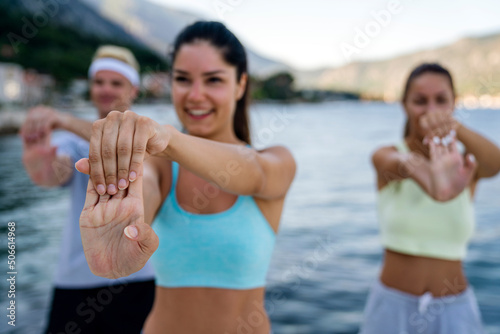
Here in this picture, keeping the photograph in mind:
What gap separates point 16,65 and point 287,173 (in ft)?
165

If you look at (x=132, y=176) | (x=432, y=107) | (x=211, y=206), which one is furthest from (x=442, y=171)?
(x=132, y=176)

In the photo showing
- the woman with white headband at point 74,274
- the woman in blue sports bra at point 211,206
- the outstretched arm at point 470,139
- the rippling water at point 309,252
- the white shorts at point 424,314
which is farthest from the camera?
the rippling water at point 309,252

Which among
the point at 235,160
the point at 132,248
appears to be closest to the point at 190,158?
the point at 235,160

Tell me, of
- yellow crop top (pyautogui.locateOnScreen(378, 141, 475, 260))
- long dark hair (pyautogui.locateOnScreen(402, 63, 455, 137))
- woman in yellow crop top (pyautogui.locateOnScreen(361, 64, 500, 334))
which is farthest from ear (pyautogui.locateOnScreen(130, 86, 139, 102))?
yellow crop top (pyautogui.locateOnScreen(378, 141, 475, 260))

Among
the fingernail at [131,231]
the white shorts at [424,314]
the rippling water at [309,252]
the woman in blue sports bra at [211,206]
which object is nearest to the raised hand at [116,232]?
the fingernail at [131,231]

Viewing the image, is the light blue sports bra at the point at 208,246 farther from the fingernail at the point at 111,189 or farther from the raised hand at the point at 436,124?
the raised hand at the point at 436,124

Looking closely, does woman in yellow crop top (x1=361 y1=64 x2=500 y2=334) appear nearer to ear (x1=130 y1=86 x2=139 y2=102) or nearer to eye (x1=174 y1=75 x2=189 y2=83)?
eye (x1=174 y1=75 x2=189 y2=83)

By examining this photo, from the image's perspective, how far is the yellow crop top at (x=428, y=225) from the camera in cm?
302

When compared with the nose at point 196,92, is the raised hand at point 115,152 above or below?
below

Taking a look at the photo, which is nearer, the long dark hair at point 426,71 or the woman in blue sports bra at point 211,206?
the woman in blue sports bra at point 211,206

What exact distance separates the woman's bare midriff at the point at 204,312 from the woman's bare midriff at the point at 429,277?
1473mm

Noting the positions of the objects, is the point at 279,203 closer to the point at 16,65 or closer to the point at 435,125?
the point at 435,125

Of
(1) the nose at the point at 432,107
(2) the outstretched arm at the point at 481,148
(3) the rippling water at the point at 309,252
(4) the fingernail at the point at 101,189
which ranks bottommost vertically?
(3) the rippling water at the point at 309,252

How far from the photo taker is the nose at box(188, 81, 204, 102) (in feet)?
6.75
